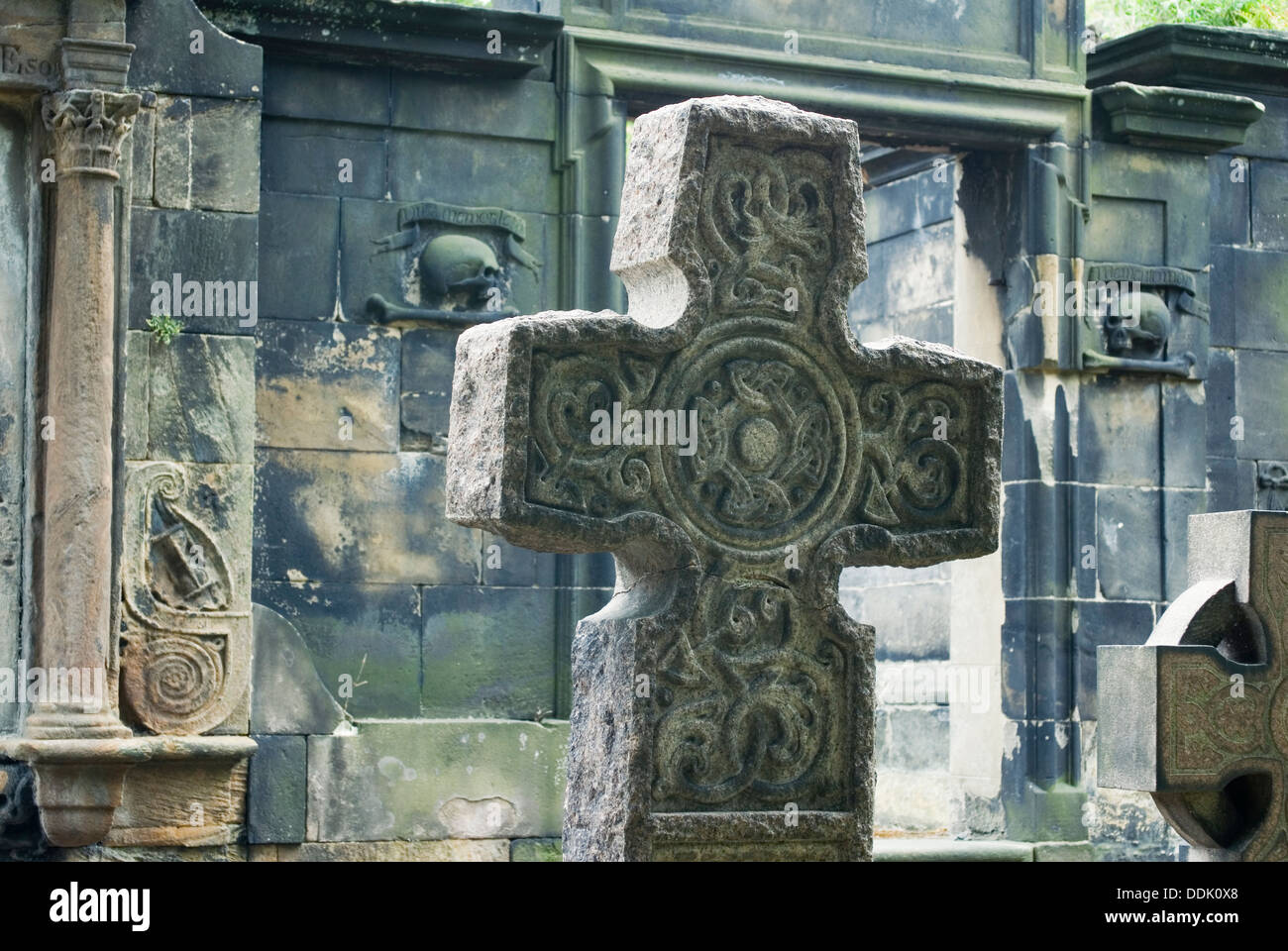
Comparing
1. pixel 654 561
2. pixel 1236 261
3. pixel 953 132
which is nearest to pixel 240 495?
pixel 654 561

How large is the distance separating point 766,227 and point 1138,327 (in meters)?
5.41

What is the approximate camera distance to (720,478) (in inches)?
180

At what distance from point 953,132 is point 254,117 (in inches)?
135

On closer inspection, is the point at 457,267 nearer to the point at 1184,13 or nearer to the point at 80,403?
the point at 80,403

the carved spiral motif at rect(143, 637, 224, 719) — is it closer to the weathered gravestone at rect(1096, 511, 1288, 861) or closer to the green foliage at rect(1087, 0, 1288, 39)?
the weathered gravestone at rect(1096, 511, 1288, 861)

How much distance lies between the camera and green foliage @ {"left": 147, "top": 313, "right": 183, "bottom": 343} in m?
7.42

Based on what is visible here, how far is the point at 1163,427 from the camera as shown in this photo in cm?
976

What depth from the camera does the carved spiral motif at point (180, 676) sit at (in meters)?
7.24

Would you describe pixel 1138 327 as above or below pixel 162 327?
above

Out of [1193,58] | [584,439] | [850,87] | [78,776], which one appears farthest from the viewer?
[1193,58]

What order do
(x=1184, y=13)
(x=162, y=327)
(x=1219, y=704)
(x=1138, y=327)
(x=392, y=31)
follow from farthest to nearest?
(x=1184, y=13)
(x=1138, y=327)
(x=392, y=31)
(x=162, y=327)
(x=1219, y=704)

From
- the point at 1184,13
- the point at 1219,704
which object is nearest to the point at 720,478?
the point at 1219,704

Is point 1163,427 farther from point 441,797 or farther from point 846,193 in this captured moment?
point 846,193

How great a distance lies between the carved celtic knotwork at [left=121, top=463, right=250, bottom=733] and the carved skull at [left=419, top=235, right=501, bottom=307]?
148 centimetres
